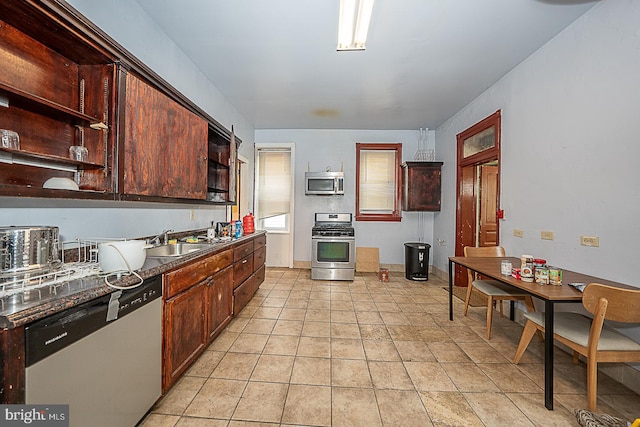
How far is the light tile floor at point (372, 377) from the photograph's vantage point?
64.9 inches

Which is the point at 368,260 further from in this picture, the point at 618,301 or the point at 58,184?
the point at 58,184

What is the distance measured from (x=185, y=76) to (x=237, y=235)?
6.16 feet

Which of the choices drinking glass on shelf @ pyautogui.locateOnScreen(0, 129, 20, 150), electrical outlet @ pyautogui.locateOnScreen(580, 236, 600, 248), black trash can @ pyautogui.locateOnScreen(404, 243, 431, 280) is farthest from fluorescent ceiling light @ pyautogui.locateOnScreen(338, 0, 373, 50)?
black trash can @ pyautogui.locateOnScreen(404, 243, 431, 280)

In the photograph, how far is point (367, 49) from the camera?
108 inches

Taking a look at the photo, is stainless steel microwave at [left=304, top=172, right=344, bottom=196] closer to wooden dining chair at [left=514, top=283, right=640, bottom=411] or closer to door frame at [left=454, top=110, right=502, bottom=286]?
door frame at [left=454, top=110, right=502, bottom=286]

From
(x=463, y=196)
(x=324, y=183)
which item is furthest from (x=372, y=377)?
(x=324, y=183)

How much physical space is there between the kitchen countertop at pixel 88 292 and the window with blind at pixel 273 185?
11.6 ft

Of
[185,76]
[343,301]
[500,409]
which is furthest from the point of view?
[343,301]

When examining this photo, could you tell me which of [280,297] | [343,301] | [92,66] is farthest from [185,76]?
[343,301]

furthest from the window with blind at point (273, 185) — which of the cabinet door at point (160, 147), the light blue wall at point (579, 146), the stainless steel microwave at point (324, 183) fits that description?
the light blue wall at point (579, 146)

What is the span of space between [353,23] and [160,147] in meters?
1.82

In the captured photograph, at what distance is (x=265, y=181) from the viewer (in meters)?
5.52

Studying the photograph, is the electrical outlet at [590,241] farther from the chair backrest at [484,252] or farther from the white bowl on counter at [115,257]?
the white bowl on counter at [115,257]

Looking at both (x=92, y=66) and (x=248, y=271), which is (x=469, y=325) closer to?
(x=248, y=271)
